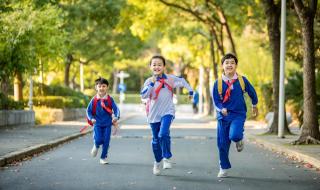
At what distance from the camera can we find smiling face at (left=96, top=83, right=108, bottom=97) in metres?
12.6

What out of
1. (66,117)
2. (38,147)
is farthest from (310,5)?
(66,117)

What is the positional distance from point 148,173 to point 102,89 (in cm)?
226

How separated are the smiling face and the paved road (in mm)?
1253

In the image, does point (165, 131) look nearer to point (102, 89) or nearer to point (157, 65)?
point (157, 65)

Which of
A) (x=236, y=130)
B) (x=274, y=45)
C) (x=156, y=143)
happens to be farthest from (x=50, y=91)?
(x=236, y=130)

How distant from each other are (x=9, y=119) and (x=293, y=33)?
10.8 m

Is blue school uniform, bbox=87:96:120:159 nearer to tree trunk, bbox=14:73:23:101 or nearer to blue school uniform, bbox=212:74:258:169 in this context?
blue school uniform, bbox=212:74:258:169

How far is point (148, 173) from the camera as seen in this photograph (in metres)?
11.0

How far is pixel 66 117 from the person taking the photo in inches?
1361

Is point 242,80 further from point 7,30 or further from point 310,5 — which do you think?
point 7,30

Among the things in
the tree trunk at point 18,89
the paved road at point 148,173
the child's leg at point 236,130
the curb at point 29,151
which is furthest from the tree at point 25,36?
the child's leg at point 236,130

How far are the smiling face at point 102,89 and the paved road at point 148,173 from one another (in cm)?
125

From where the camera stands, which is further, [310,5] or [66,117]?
[66,117]

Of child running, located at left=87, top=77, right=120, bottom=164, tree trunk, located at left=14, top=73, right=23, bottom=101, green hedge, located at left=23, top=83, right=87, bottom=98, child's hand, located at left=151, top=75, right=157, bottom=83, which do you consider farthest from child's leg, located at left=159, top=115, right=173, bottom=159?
green hedge, located at left=23, top=83, right=87, bottom=98
